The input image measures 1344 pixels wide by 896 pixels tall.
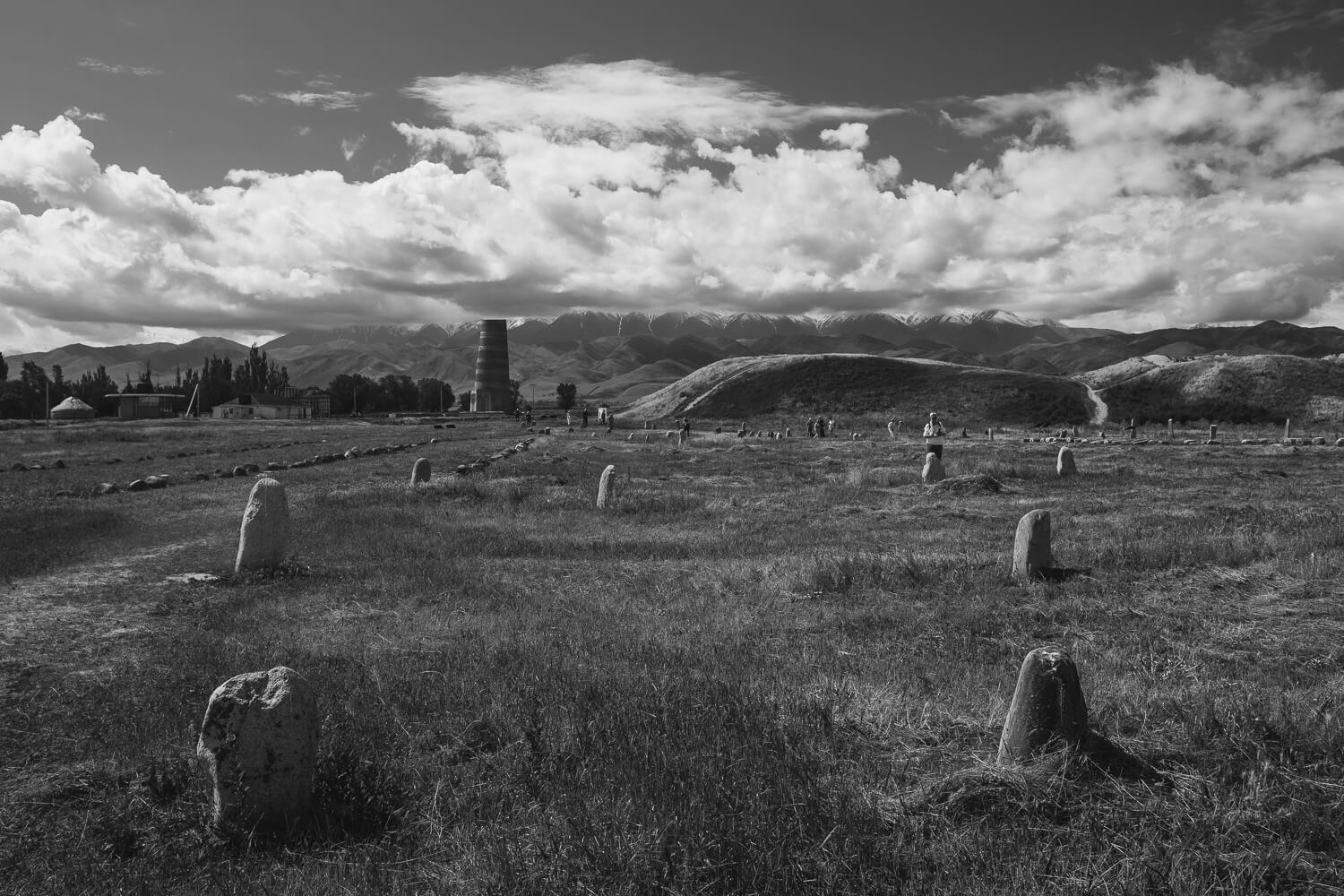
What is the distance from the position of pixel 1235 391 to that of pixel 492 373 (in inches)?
5260

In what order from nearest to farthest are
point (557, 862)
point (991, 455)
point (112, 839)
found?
1. point (557, 862)
2. point (112, 839)
3. point (991, 455)

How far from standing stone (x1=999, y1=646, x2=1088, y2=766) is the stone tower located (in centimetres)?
17084

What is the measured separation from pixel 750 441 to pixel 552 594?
42.1 m

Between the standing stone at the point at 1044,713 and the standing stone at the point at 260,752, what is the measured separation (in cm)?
477

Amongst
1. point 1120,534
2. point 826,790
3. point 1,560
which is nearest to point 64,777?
point 826,790

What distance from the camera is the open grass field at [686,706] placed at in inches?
188

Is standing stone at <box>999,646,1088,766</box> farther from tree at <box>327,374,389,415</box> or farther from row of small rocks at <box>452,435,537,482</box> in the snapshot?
tree at <box>327,374,389,415</box>

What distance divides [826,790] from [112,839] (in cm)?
452

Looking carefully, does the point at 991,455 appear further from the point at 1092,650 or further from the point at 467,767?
the point at 467,767

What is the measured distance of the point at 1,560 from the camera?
1353 cm

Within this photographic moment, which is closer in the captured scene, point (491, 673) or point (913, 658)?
point (491, 673)

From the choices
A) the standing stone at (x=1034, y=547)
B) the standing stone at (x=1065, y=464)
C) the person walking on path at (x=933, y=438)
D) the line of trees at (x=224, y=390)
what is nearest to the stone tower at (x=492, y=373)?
the line of trees at (x=224, y=390)

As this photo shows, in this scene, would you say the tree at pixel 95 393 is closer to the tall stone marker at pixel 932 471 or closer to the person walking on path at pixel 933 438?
the person walking on path at pixel 933 438

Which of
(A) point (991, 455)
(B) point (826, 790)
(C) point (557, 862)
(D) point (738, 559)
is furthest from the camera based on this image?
(A) point (991, 455)
